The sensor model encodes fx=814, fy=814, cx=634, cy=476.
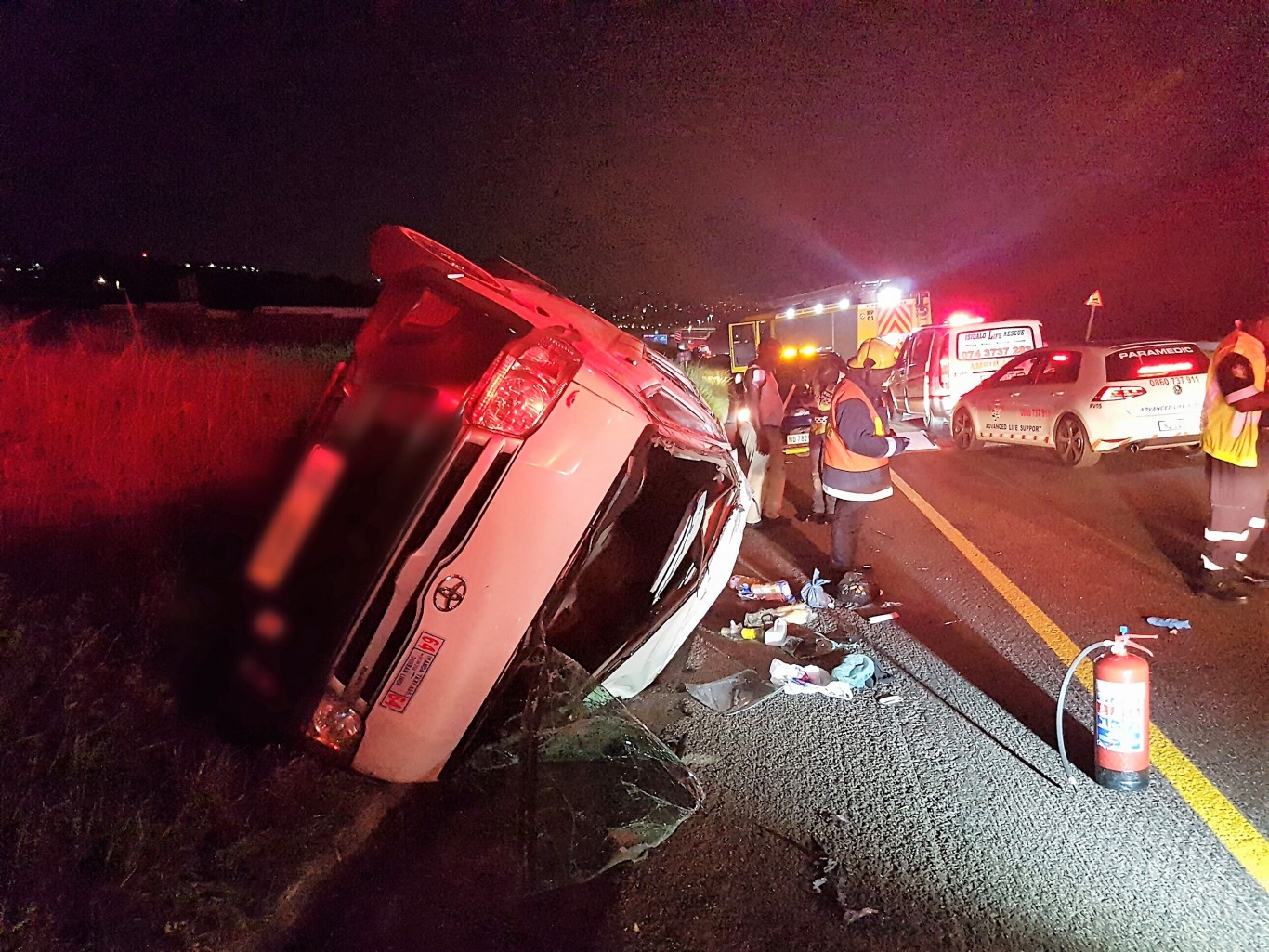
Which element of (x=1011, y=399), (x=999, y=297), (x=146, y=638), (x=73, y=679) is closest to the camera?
(x=73, y=679)

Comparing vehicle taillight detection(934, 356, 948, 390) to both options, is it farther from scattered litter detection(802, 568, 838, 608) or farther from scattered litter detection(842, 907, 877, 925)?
scattered litter detection(842, 907, 877, 925)

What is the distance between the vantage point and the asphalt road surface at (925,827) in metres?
2.55

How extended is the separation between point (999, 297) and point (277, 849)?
35.3 metres

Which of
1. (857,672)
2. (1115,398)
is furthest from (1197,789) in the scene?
(1115,398)

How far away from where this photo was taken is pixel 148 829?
2.69 m

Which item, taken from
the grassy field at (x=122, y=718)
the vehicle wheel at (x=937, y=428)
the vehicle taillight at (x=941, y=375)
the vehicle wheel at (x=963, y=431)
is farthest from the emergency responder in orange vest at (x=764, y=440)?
the vehicle wheel at (x=937, y=428)

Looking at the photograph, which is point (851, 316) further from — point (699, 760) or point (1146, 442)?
point (699, 760)

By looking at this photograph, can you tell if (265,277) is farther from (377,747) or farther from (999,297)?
(377,747)

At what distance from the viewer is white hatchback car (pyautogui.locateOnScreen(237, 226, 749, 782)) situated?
2570 millimetres

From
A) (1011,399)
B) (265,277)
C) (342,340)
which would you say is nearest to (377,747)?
(1011,399)

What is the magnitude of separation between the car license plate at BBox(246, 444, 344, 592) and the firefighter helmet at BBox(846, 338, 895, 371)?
143 inches

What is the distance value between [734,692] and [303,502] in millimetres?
2310

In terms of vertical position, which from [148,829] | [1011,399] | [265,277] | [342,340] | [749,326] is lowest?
[265,277]

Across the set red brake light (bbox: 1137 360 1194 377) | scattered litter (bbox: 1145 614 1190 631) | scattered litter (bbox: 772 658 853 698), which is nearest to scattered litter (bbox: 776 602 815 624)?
scattered litter (bbox: 772 658 853 698)
